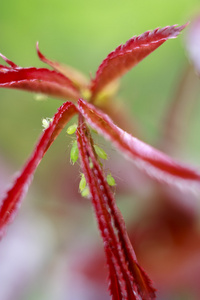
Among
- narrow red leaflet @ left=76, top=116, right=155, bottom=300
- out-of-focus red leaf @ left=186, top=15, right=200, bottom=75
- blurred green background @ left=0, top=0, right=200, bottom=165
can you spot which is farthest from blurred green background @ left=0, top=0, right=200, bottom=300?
narrow red leaflet @ left=76, top=116, right=155, bottom=300

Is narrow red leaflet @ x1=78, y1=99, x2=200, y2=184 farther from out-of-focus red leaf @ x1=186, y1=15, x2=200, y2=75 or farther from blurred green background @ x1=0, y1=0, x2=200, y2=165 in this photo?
blurred green background @ x1=0, y1=0, x2=200, y2=165

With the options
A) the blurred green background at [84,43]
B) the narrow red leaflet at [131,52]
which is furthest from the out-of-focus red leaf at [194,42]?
the blurred green background at [84,43]

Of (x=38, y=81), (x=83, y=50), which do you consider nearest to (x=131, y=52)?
(x=38, y=81)

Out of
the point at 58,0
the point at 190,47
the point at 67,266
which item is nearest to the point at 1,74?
the point at 190,47

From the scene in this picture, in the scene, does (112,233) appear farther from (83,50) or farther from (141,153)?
(83,50)

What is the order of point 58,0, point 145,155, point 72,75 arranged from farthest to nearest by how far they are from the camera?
point 58,0 < point 72,75 < point 145,155

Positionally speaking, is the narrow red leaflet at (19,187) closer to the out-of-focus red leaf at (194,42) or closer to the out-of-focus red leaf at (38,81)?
the out-of-focus red leaf at (38,81)

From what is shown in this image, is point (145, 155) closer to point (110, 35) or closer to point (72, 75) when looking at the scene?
point (72, 75)
